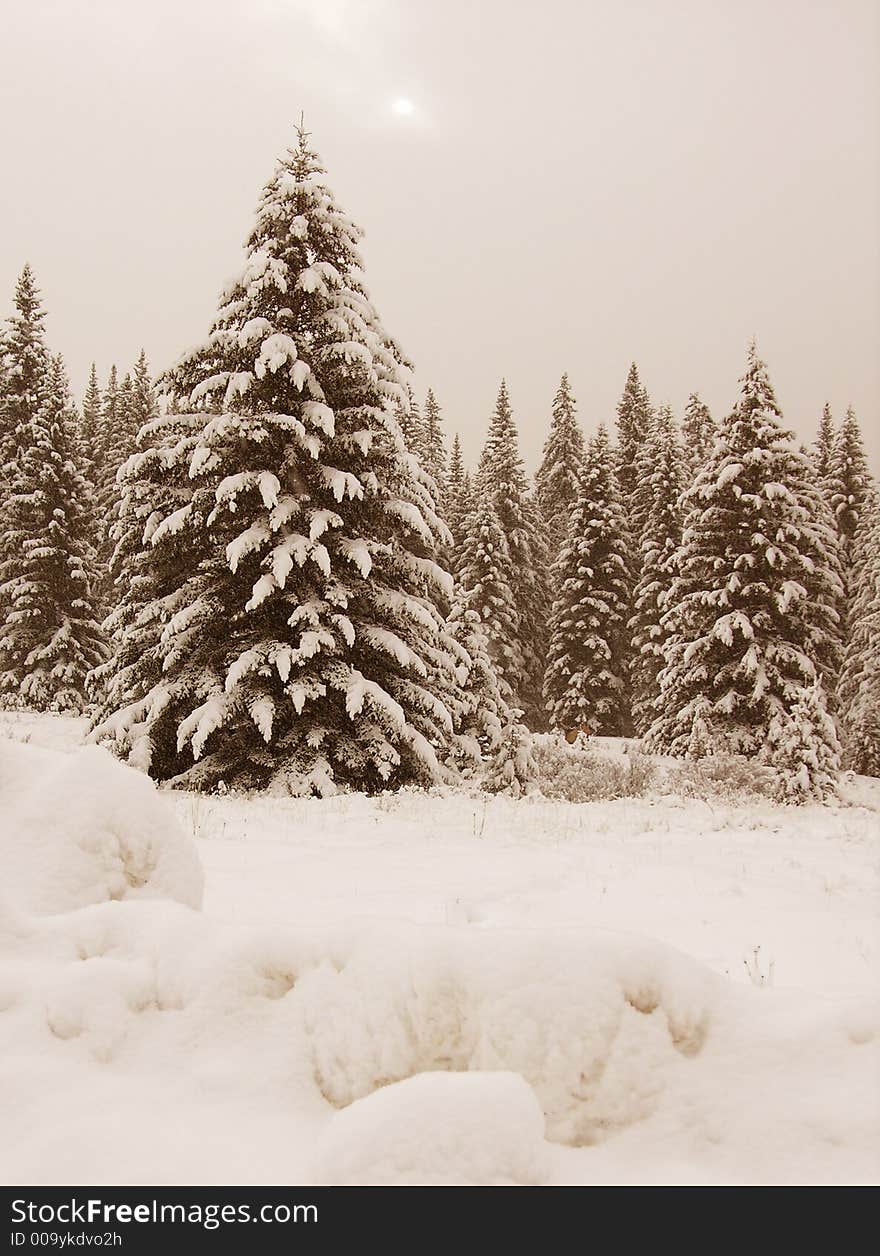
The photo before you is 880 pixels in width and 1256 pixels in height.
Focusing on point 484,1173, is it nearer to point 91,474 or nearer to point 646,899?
point 646,899

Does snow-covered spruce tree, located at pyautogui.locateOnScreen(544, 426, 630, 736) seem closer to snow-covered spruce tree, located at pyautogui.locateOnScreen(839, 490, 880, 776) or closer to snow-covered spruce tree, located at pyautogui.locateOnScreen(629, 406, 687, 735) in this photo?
snow-covered spruce tree, located at pyautogui.locateOnScreen(629, 406, 687, 735)

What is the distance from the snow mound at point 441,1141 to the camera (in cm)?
182

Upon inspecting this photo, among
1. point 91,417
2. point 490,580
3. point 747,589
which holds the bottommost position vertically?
point 747,589

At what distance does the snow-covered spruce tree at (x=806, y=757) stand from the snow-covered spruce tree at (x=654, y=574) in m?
16.8

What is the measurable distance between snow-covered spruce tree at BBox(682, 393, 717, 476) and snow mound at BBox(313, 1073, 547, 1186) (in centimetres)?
4077

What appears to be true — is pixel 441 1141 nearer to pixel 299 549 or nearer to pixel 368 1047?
pixel 368 1047

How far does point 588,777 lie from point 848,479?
33.2m

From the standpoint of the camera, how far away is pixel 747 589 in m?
22.7

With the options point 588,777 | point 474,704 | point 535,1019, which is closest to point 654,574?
point 474,704

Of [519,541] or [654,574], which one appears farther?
[519,541]

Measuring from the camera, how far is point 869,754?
2867cm

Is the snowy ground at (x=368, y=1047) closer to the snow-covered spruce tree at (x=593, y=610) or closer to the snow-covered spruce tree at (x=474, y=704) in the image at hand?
the snow-covered spruce tree at (x=474, y=704)
